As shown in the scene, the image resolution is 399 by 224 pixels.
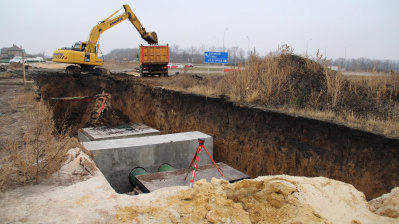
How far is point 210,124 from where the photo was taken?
970 centimetres

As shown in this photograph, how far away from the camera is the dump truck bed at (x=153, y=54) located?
57.0ft

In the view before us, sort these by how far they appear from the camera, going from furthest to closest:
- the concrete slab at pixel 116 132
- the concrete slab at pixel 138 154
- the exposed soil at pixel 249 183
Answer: the concrete slab at pixel 116 132 < the concrete slab at pixel 138 154 < the exposed soil at pixel 249 183

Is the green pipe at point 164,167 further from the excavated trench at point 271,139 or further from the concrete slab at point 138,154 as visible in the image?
the excavated trench at point 271,139

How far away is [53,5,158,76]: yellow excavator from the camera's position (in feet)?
50.2

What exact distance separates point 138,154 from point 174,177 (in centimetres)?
157

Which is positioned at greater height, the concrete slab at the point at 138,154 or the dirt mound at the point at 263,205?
the dirt mound at the point at 263,205

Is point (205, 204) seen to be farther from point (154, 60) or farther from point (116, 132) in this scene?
point (154, 60)

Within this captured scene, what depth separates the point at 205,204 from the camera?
3.82 m

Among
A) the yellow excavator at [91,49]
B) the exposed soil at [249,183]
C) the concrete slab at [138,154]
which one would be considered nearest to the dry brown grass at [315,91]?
the exposed soil at [249,183]

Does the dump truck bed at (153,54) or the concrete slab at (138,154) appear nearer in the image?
the concrete slab at (138,154)

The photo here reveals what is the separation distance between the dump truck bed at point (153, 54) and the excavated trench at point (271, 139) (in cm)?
341

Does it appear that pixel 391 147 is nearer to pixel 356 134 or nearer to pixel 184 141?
pixel 356 134

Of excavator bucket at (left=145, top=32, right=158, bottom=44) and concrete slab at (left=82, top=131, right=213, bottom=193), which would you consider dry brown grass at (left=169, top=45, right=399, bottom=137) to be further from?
Result: excavator bucket at (left=145, top=32, right=158, bottom=44)

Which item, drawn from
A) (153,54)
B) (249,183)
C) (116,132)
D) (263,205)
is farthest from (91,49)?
(263,205)
